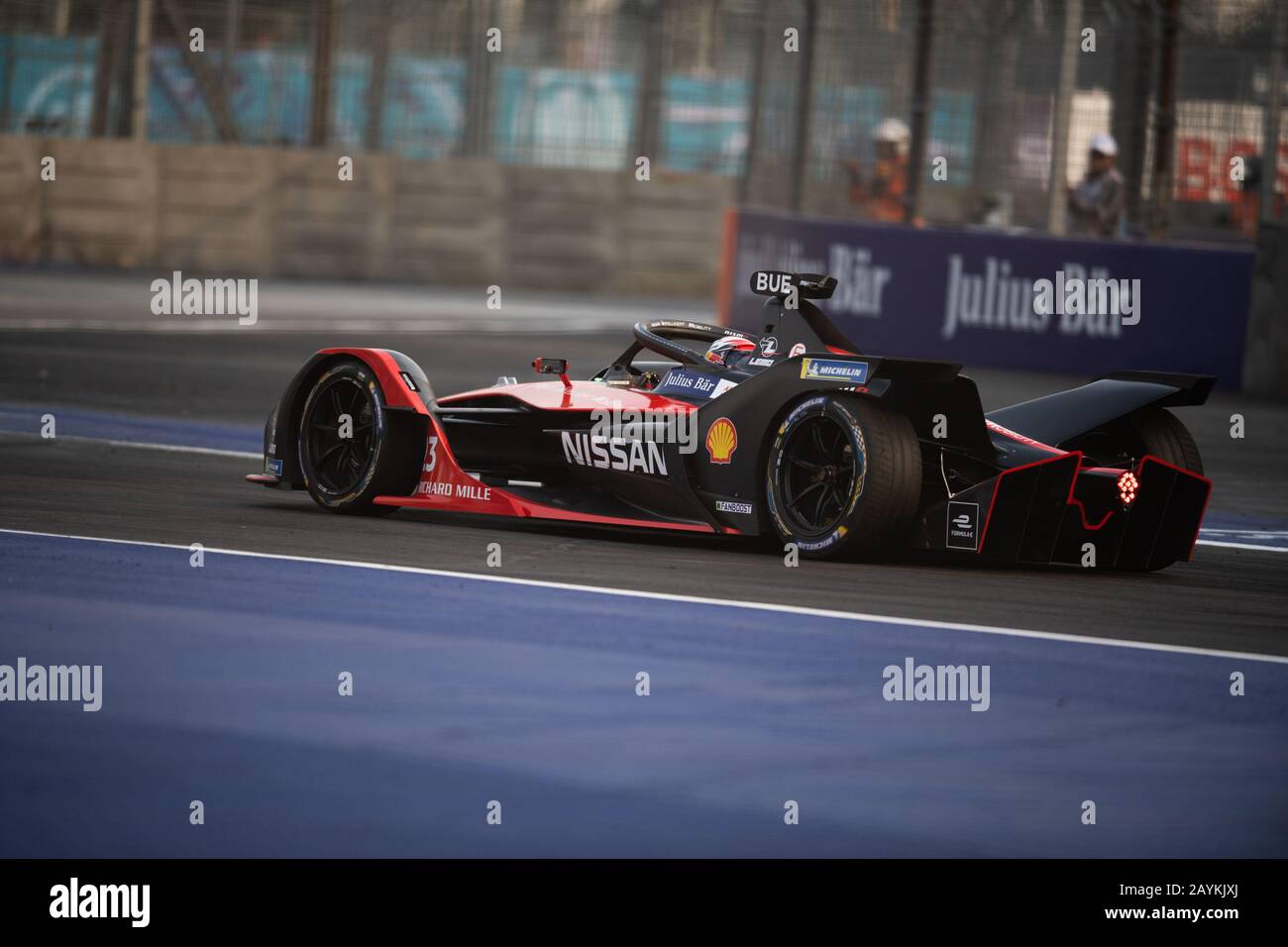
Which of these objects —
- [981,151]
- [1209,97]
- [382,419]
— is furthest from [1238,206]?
[382,419]

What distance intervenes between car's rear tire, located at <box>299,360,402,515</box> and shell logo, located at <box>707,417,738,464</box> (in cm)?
160

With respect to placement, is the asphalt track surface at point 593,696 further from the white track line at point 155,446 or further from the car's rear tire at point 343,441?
the white track line at point 155,446

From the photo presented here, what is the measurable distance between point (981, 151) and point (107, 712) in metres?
16.7

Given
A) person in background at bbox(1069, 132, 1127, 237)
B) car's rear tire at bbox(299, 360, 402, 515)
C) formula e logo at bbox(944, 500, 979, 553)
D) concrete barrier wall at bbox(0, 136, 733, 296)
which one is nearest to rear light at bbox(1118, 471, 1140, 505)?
formula e logo at bbox(944, 500, 979, 553)

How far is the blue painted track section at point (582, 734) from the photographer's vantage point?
5598mm

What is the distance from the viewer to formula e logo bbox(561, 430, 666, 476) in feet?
32.8

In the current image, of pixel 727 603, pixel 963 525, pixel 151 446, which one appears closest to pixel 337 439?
pixel 727 603

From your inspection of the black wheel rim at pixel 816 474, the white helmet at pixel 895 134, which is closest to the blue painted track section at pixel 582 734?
the black wheel rim at pixel 816 474

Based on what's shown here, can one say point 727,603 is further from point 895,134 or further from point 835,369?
point 895,134

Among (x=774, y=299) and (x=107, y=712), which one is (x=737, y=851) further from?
(x=774, y=299)

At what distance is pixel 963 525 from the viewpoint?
941 cm

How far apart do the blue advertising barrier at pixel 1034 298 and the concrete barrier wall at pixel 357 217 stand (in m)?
10.3
